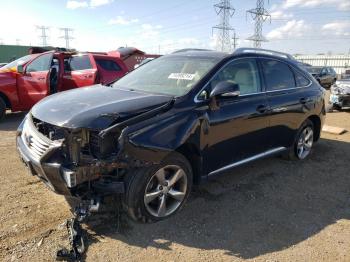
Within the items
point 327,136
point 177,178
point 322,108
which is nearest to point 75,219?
point 177,178

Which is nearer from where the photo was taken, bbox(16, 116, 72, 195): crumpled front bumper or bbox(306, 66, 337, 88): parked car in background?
bbox(16, 116, 72, 195): crumpled front bumper

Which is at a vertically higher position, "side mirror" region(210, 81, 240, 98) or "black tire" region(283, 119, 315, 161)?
"side mirror" region(210, 81, 240, 98)

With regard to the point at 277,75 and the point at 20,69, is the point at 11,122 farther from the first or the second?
the point at 277,75

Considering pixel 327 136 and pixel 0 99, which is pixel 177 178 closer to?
pixel 327 136

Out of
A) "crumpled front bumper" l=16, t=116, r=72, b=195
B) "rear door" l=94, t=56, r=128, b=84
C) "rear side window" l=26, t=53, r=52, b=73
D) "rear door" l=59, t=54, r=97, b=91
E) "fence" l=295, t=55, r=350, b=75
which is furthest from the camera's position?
"fence" l=295, t=55, r=350, b=75

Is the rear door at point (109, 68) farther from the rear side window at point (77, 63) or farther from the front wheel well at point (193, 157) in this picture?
the front wheel well at point (193, 157)

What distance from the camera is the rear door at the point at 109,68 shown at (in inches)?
377

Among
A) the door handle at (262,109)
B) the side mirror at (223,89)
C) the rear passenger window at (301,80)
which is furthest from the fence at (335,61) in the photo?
the side mirror at (223,89)

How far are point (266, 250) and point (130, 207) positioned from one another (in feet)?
4.46

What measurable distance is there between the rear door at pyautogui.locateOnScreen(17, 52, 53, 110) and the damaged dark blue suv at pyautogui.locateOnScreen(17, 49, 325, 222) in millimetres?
4553

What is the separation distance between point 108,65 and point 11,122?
2.98 metres

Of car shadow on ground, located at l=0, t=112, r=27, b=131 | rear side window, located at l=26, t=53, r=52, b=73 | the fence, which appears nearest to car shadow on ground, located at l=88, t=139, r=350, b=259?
car shadow on ground, located at l=0, t=112, r=27, b=131

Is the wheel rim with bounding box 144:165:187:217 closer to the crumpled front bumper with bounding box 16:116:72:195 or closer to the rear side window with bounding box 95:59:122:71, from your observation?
the crumpled front bumper with bounding box 16:116:72:195

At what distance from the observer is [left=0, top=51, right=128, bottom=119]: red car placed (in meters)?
8.77
